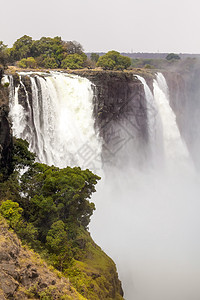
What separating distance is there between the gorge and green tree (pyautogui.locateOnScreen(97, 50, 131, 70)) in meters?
4.18

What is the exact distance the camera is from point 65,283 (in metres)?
9.20

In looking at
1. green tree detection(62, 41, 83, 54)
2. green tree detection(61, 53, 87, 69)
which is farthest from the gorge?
green tree detection(62, 41, 83, 54)

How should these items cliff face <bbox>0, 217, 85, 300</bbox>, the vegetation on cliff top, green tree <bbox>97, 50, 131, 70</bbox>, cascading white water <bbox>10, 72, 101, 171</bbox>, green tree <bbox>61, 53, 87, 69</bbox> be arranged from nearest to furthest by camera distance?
cliff face <bbox>0, 217, 85, 300</bbox>, the vegetation on cliff top, cascading white water <bbox>10, 72, 101, 171</bbox>, green tree <bbox>61, 53, 87, 69</bbox>, green tree <bbox>97, 50, 131, 70</bbox>

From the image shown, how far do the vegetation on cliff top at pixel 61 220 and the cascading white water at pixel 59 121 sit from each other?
5809 millimetres

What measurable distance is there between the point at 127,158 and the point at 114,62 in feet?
44.1

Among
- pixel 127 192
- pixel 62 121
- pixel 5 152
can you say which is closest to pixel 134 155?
pixel 127 192

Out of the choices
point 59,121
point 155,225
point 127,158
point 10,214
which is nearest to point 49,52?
point 127,158

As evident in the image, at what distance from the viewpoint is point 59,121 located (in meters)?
23.7

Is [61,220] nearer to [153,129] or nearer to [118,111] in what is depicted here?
[118,111]

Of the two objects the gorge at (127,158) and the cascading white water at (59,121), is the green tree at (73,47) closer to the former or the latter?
the gorge at (127,158)

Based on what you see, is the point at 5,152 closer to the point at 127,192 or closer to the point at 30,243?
the point at 30,243

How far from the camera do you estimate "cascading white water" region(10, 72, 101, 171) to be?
21.2 m

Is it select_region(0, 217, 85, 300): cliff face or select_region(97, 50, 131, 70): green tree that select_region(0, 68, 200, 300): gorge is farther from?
select_region(0, 217, 85, 300): cliff face

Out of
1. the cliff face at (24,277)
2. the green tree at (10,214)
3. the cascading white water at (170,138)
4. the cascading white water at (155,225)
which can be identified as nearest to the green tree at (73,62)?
the cascading white water at (170,138)
